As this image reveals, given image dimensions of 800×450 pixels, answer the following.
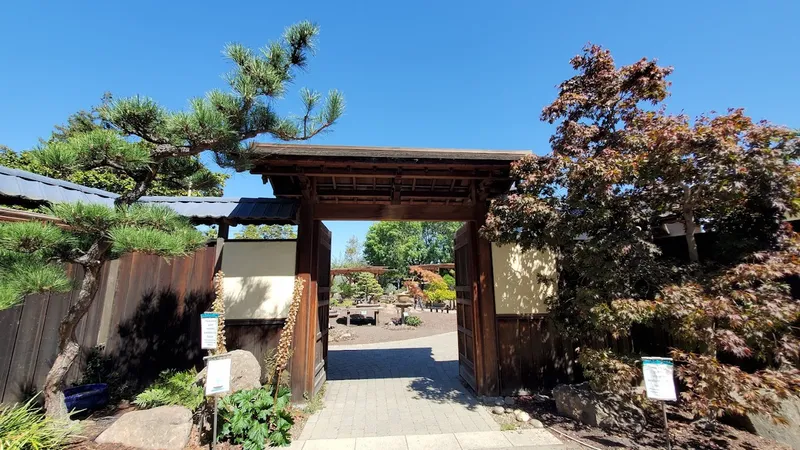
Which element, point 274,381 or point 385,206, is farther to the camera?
point 385,206

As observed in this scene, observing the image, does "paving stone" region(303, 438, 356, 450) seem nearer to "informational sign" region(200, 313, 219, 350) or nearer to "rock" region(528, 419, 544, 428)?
"informational sign" region(200, 313, 219, 350)

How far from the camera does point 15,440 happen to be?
2168 millimetres

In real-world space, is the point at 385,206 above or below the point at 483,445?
above

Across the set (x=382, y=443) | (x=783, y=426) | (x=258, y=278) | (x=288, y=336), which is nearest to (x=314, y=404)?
(x=288, y=336)

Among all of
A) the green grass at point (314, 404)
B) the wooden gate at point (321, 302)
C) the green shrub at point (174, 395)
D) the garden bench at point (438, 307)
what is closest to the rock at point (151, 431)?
the green shrub at point (174, 395)

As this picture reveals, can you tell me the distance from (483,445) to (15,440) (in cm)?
374

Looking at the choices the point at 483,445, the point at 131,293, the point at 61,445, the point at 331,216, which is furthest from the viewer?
the point at 331,216

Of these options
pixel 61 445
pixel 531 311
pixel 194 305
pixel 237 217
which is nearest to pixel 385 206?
pixel 237 217

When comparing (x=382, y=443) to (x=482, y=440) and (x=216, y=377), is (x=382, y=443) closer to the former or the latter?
(x=482, y=440)

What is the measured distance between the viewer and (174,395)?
3629 mm

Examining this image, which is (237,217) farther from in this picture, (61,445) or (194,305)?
(61,445)

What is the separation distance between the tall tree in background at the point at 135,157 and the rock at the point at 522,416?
4.06 m

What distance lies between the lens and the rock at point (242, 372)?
3.63 metres

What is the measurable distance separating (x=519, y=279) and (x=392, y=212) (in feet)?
7.27
